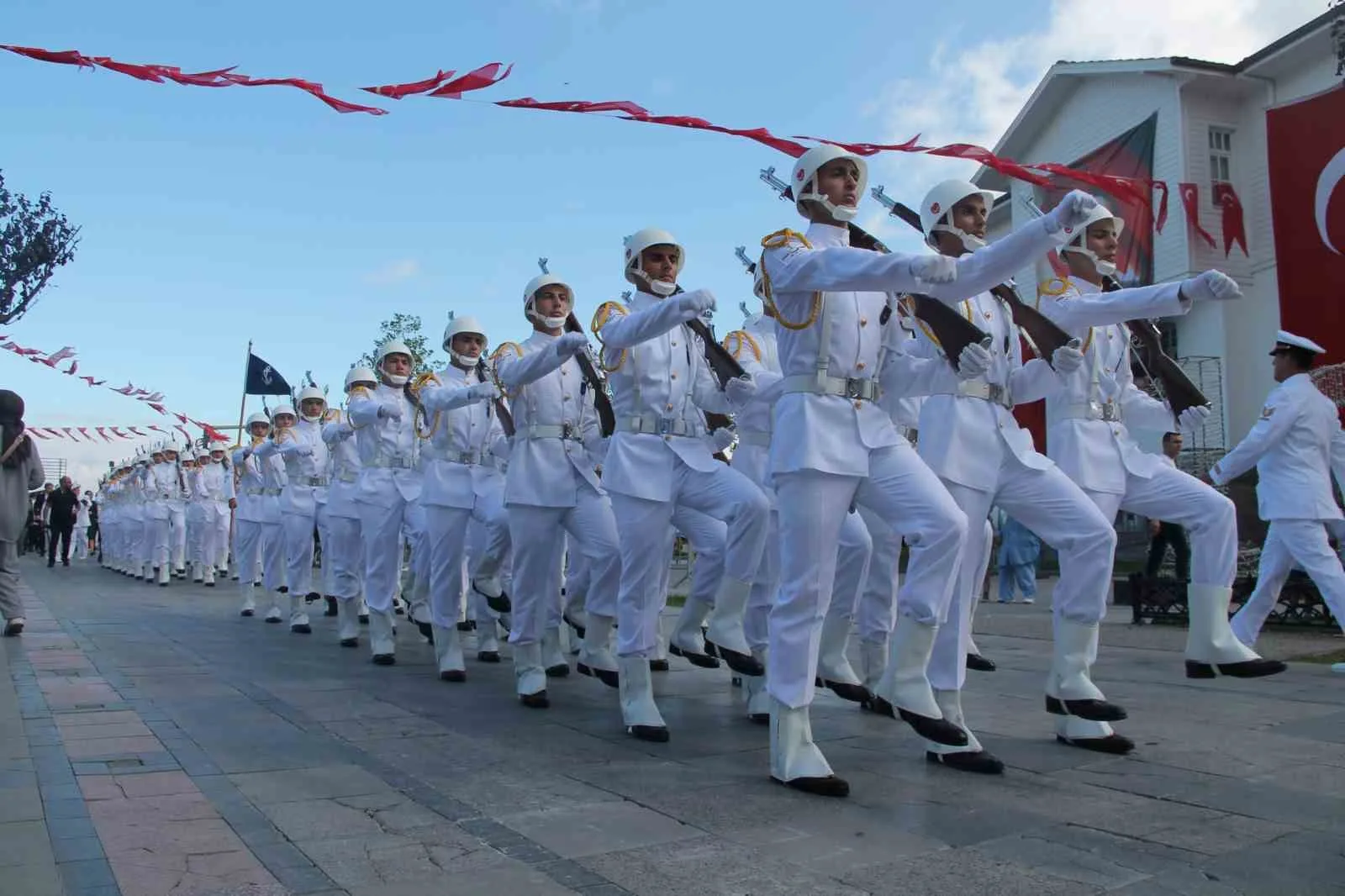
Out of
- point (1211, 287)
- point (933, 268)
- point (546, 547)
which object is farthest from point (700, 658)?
point (933, 268)

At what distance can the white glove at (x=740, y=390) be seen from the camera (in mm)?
6004

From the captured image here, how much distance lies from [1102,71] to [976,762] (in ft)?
73.3

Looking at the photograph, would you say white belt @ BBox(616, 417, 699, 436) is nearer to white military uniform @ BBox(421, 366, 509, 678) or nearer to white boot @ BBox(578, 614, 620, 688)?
white boot @ BBox(578, 614, 620, 688)

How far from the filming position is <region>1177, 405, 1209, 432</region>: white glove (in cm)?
601

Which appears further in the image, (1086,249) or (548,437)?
(548,437)

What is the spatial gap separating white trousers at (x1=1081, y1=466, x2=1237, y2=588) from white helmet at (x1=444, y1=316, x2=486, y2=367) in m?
4.80

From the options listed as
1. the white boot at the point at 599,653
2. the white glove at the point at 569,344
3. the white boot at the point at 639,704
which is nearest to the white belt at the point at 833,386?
the white glove at the point at 569,344

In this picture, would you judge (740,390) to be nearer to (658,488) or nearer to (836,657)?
(658,488)

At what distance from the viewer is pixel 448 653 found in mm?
8289

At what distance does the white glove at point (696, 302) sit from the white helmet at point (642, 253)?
154 centimetres

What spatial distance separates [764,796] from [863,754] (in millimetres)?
988

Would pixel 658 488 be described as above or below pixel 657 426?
below

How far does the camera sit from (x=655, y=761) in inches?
207

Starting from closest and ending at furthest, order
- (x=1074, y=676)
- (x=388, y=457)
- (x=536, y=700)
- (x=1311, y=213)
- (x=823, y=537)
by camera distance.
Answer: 1. (x=823, y=537)
2. (x=1074, y=676)
3. (x=536, y=700)
4. (x=388, y=457)
5. (x=1311, y=213)
